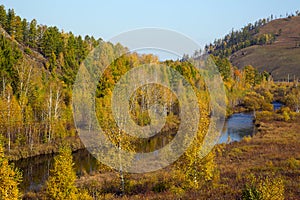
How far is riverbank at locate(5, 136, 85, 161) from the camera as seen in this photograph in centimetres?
3251

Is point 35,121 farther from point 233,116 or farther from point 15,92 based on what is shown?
point 233,116

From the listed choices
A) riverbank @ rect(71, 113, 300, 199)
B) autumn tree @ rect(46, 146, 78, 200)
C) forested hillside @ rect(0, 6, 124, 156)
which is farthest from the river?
autumn tree @ rect(46, 146, 78, 200)

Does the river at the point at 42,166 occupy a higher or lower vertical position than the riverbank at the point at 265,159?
lower

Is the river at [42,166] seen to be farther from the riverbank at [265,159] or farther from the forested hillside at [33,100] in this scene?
the riverbank at [265,159]

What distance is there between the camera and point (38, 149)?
34.7m

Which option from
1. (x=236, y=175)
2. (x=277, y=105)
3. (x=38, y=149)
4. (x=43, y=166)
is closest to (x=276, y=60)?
(x=277, y=105)

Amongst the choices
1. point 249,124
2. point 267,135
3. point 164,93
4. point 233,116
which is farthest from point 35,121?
point 233,116

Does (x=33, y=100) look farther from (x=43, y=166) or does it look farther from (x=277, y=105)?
(x=277, y=105)

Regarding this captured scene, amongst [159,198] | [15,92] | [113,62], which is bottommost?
[159,198]

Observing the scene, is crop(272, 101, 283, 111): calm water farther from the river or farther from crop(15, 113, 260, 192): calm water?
the river

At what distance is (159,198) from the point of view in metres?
17.6

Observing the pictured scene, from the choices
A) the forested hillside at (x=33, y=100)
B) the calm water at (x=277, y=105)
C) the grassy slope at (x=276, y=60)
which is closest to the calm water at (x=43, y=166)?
the forested hillside at (x=33, y=100)

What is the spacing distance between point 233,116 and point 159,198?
1963 inches

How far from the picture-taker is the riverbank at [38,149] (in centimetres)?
3251
